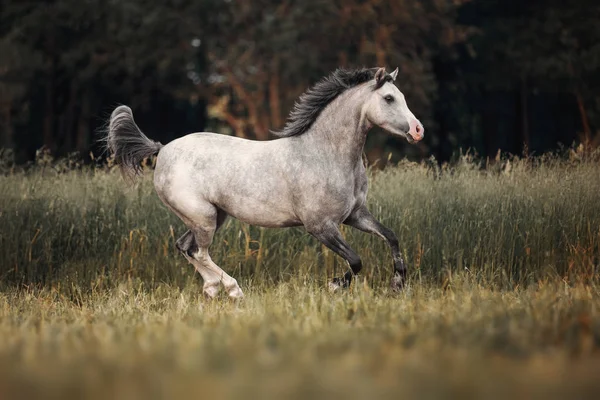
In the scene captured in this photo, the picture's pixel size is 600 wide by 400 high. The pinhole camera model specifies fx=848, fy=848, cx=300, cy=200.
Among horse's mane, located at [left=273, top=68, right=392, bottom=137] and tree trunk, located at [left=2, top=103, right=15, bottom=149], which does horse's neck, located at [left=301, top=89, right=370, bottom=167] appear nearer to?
horse's mane, located at [left=273, top=68, right=392, bottom=137]

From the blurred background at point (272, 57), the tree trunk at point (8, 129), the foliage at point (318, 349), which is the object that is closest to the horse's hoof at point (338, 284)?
the foliage at point (318, 349)

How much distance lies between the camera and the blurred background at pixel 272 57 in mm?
28703

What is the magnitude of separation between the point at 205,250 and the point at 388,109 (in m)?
2.24

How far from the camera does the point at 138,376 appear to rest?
354cm

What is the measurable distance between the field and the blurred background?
17967 millimetres

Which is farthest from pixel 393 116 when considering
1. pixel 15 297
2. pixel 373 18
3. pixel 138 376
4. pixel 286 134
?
pixel 373 18

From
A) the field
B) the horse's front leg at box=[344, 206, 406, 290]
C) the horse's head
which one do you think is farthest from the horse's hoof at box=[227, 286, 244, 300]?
the horse's head

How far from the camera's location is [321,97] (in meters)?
7.97

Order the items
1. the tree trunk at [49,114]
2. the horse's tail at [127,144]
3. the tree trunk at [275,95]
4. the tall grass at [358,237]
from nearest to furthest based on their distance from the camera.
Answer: the horse's tail at [127,144] < the tall grass at [358,237] < the tree trunk at [49,114] < the tree trunk at [275,95]

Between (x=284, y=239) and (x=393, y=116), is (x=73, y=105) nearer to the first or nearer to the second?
(x=284, y=239)

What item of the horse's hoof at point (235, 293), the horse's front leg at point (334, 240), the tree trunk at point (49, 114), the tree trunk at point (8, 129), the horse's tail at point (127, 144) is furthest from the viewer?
the tree trunk at point (8, 129)

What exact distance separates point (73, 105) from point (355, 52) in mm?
10502

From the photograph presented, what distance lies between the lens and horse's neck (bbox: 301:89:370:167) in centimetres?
771

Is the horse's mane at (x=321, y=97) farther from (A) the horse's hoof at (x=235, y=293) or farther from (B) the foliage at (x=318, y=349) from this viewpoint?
(B) the foliage at (x=318, y=349)
